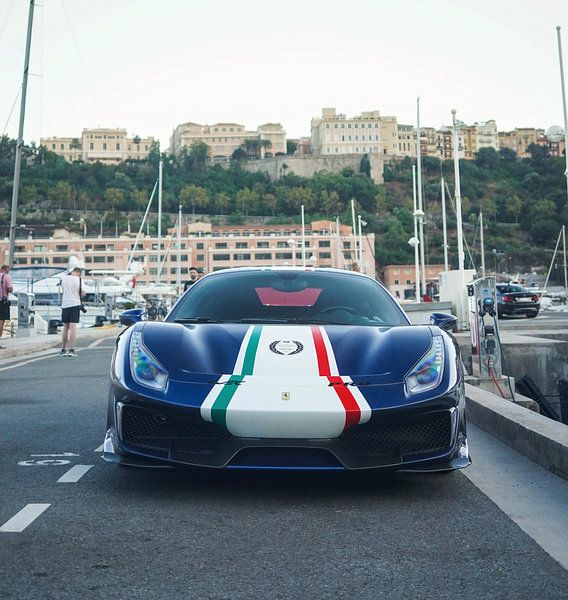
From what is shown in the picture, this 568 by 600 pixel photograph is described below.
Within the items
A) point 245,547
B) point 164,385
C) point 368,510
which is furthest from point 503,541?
point 164,385

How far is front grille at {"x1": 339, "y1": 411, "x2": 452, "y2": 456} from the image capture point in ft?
13.7

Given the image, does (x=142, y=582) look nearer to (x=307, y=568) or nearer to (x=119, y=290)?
(x=307, y=568)

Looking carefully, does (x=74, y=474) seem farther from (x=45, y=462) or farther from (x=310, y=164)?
(x=310, y=164)

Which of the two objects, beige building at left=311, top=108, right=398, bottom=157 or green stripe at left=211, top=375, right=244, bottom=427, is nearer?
green stripe at left=211, top=375, right=244, bottom=427

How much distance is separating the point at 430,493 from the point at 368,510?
21.3 inches

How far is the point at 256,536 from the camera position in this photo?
12.0ft

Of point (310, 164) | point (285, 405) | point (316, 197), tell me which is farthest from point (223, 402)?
point (310, 164)

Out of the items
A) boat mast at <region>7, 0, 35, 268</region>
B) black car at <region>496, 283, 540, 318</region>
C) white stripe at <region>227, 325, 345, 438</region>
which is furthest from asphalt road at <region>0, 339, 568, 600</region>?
black car at <region>496, 283, 540, 318</region>

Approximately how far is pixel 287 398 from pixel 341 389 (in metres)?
0.27

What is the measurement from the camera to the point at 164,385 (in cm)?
435

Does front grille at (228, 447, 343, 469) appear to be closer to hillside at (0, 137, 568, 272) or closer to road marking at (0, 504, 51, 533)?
road marking at (0, 504, 51, 533)

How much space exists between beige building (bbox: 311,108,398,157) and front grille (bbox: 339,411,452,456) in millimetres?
192720

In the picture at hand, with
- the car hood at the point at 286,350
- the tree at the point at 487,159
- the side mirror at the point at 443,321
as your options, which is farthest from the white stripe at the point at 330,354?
the tree at the point at 487,159

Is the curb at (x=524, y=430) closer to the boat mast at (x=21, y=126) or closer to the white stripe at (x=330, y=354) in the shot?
the white stripe at (x=330, y=354)
